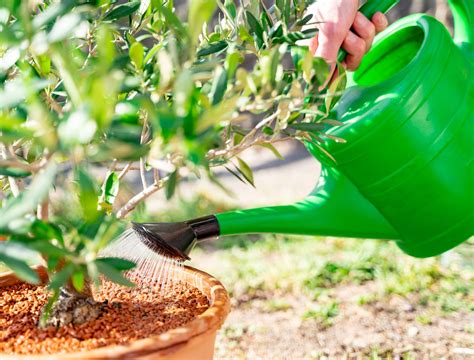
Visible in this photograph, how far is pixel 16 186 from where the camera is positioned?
3.51 feet

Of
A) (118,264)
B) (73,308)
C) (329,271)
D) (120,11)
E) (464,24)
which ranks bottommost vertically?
(329,271)

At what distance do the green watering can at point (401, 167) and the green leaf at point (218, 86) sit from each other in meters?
0.39

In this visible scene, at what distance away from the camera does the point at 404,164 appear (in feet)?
3.97

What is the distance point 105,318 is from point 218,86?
44 centimetres

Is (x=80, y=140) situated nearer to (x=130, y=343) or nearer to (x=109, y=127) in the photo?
(x=109, y=127)

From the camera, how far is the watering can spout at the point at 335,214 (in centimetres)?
121

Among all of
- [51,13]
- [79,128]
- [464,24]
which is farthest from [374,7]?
[79,128]

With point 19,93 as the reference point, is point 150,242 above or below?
below

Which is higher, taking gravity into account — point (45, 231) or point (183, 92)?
point (183, 92)

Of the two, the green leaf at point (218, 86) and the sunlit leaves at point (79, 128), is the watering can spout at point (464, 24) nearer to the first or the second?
the green leaf at point (218, 86)

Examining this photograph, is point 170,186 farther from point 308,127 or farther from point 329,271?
point 329,271

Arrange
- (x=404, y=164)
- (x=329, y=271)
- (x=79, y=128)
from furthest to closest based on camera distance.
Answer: (x=329, y=271), (x=404, y=164), (x=79, y=128)

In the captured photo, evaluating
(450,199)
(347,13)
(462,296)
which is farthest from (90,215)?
(462,296)

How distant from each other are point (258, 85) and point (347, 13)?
15.9 inches
